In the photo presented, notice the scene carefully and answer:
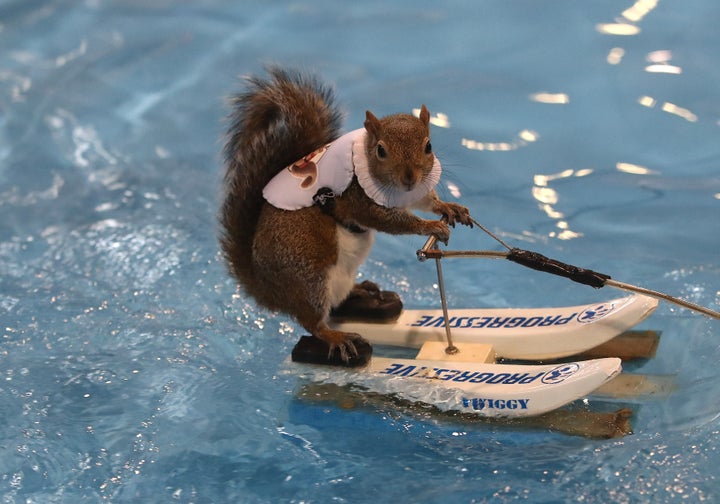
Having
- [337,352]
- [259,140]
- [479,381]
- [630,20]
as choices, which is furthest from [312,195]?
[630,20]

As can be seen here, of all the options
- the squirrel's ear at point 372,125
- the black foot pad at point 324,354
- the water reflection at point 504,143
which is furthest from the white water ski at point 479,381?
the water reflection at point 504,143

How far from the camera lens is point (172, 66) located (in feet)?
13.5

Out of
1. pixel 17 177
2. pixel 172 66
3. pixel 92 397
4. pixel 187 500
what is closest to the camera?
pixel 187 500

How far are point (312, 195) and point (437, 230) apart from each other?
0.26 m

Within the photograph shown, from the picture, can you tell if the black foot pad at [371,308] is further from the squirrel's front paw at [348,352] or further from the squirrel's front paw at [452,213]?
the squirrel's front paw at [452,213]

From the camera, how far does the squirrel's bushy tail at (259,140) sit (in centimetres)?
202

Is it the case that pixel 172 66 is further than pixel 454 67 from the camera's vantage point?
Yes

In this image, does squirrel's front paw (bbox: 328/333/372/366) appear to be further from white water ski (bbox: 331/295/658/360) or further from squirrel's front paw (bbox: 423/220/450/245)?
squirrel's front paw (bbox: 423/220/450/245)

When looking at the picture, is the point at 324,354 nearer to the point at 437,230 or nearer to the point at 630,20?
the point at 437,230

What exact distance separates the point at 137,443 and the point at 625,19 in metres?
2.69

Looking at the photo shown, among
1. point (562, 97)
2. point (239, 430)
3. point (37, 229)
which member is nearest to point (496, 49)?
point (562, 97)

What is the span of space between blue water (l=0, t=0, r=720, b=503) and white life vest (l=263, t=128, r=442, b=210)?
1.40 ft

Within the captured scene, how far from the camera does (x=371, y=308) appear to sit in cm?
221

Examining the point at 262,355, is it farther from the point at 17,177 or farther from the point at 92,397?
the point at 17,177
